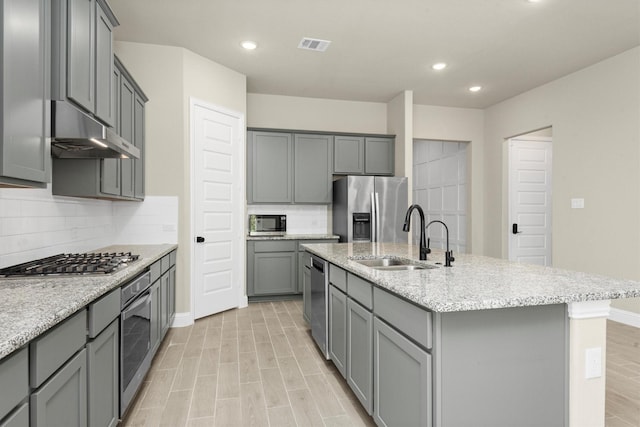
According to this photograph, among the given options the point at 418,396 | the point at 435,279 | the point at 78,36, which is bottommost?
the point at 418,396

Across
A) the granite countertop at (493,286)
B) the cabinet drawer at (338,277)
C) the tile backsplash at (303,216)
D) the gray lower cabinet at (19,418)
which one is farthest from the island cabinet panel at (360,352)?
the tile backsplash at (303,216)

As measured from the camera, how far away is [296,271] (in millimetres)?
5047

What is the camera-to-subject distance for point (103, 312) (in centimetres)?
167

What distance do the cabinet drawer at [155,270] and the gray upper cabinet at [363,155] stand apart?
3120 millimetres

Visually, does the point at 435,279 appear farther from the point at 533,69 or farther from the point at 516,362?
the point at 533,69

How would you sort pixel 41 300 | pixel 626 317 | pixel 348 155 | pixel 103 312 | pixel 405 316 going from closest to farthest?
pixel 41 300 < pixel 405 316 < pixel 103 312 < pixel 626 317 < pixel 348 155

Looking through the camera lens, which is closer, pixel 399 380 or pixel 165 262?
pixel 399 380

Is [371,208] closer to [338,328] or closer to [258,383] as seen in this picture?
[338,328]

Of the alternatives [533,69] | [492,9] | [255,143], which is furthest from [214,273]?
[533,69]

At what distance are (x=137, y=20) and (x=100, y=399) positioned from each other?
322cm

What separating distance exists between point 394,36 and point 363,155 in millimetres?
2074

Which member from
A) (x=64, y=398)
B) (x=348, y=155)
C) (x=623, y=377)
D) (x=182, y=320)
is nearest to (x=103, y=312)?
(x=64, y=398)

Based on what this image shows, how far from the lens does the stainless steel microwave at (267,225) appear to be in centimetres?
535

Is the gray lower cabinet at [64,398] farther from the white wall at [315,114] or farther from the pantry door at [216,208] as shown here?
the white wall at [315,114]
